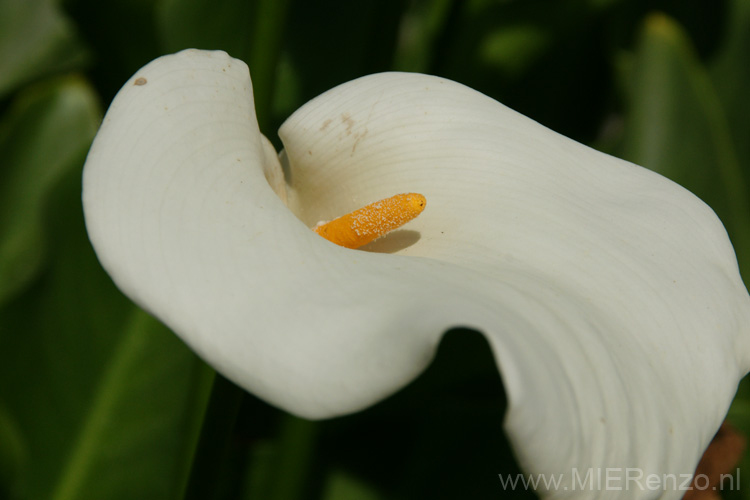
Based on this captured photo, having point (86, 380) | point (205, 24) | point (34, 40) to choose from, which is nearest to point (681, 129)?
point (205, 24)

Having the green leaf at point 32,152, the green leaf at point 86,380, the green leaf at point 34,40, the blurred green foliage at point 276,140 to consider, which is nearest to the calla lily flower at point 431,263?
the blurred green foliage at point 276,140

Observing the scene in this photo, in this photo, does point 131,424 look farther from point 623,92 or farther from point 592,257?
point 623,92

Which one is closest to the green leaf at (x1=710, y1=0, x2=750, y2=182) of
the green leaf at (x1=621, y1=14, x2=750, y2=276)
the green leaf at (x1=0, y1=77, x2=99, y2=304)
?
the green leaf at (x1=621, y1=14, x2=750, y2=276)

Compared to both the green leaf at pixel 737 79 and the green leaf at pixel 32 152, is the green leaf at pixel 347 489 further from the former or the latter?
the green leaf at pixel 737 79

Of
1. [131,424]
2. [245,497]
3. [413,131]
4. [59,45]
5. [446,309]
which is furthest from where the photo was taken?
[59,45]

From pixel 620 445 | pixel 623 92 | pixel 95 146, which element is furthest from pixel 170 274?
pixel 623 92

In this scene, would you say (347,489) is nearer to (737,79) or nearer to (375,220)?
(375,220)

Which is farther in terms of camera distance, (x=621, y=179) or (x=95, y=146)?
(x=621, y=179)
